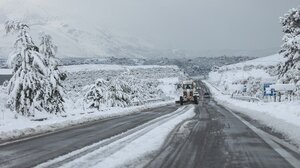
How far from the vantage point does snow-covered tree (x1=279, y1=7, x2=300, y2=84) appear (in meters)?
51.9

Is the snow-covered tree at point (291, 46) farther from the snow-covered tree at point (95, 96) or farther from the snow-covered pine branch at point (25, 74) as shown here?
the snow-covered pine branch at point (25, 74)

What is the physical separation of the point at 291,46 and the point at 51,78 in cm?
3252

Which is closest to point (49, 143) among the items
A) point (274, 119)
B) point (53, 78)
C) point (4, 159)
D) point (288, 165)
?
point (4, 159)

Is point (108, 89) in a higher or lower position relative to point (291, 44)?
lower

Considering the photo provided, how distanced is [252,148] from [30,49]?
654 inches

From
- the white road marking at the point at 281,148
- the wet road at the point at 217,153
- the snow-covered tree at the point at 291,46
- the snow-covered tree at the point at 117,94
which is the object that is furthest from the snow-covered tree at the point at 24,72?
the snow-covered tree at the point at 291,46

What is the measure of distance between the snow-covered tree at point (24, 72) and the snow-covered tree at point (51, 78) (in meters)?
2.50

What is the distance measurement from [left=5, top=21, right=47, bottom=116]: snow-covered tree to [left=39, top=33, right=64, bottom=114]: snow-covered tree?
8.20ft

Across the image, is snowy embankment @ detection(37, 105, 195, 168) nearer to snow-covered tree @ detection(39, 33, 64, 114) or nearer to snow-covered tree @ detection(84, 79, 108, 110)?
Result: snow-covered tree @ detection(39, 33, 64, 114)

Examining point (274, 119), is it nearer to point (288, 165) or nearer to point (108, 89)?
point (288, 165)

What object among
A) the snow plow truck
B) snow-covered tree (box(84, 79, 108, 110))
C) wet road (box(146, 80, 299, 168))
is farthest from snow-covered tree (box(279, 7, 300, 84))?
wet road (box(146, 80, 299, 168))

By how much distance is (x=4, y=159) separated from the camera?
1015 centimetres

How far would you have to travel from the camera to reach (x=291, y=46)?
171ft

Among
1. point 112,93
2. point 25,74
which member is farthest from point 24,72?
point 112,93
